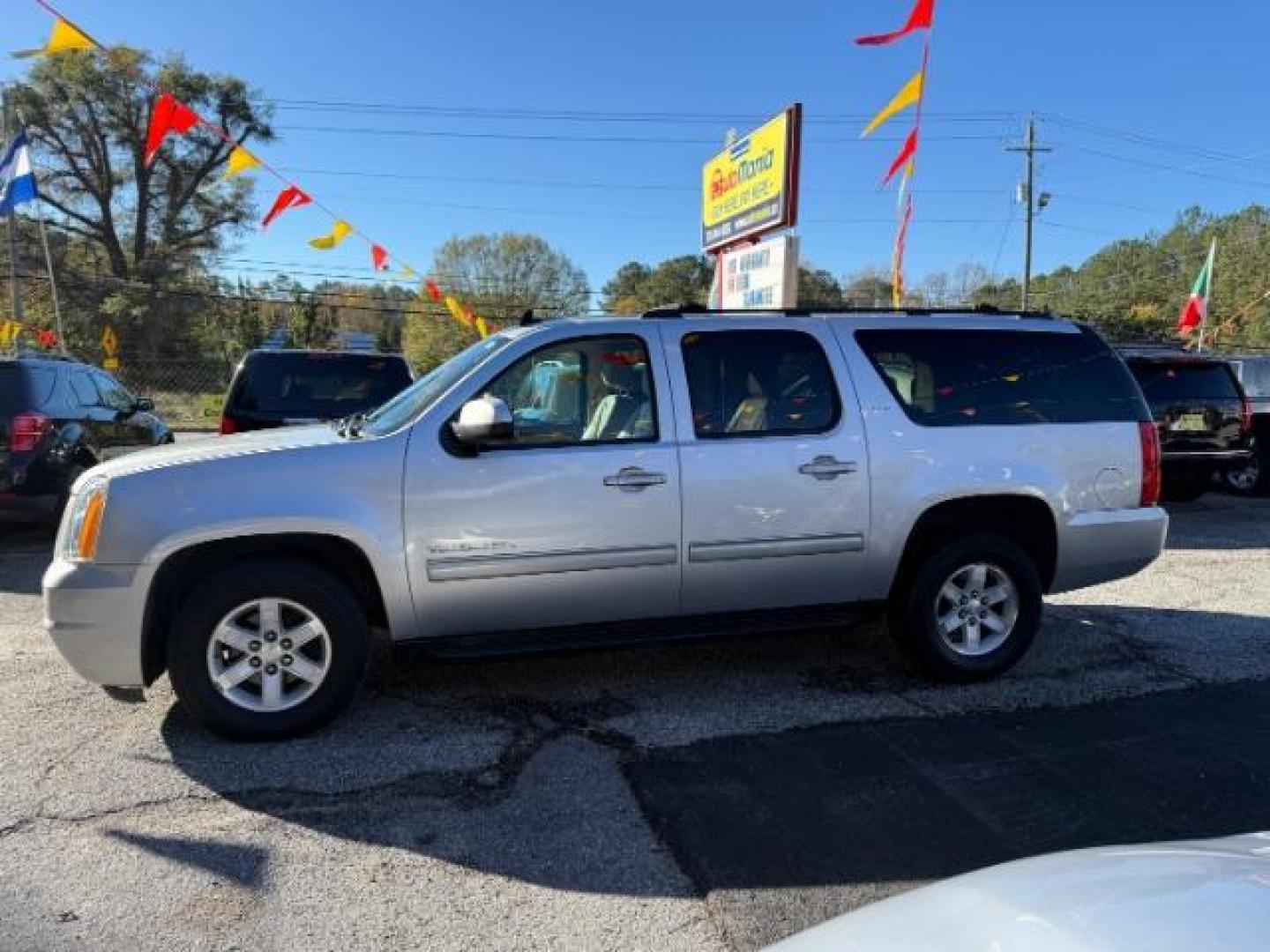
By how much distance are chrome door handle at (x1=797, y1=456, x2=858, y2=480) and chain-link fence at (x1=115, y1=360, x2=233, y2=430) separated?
28.2 meters

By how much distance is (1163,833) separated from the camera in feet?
11.0

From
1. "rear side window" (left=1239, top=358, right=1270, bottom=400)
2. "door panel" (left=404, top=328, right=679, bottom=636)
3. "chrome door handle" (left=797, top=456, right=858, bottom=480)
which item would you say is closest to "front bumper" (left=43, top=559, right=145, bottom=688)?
"door panel" (left=404, top=328, right=679, bottom=636)

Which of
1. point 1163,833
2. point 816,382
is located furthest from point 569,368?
point 1163,833

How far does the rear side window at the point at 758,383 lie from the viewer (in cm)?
456

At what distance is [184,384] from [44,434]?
83.1 feet

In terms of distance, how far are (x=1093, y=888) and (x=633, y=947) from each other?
4.90ft

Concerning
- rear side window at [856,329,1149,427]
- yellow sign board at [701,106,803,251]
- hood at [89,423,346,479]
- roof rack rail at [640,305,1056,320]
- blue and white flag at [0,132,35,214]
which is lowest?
hood at [89,423,346,479]

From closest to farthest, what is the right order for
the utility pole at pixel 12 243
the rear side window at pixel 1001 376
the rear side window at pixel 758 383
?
the rear side window at pixel 758 383 < the rear side window at pixel 1001 376 < the utility pole at pixel 12 243

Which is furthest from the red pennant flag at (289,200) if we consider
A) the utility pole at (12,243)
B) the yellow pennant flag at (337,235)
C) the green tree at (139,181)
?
the green tree at (139,181)

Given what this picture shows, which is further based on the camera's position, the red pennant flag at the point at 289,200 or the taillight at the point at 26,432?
the red pennant flag at the point at 289,200

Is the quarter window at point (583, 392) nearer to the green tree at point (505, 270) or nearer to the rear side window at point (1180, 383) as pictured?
the rear side window at point (1180, 383)

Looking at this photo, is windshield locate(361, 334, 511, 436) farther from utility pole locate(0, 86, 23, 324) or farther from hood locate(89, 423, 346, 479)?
utility pole locate(0, 86, 23, 324)

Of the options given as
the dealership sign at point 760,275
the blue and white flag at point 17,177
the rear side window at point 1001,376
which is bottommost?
the rear side window at point 1001,376

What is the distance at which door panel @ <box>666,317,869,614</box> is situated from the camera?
4469 mm
